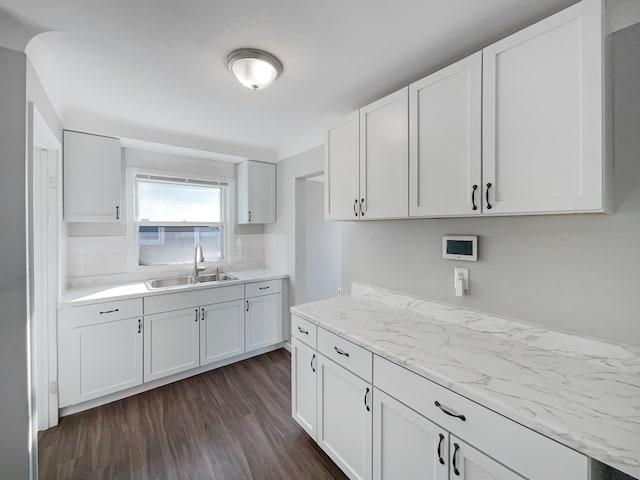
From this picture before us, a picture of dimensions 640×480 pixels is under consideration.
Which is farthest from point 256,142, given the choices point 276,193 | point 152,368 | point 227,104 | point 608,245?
point 608,245

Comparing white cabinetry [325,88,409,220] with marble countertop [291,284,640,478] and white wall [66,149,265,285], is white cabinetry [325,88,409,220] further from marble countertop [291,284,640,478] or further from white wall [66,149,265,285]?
white wall [66,149,265,285]

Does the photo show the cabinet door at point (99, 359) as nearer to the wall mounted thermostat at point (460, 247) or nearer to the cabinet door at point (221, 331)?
the cabinet door at point (221, 331)

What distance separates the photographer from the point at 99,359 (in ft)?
7.42

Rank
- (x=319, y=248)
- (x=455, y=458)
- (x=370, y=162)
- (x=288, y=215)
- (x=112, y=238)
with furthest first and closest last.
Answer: (x=319, y=248)
(x=288, y=215)
(x=112, y=238)
(x=370, y=162)
(x=455, y=458)

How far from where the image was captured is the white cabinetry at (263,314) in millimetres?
3080

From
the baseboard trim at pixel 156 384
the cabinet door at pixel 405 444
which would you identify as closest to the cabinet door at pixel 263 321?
the baseboard trim at pixel 156 384

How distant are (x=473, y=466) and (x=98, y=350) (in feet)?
8.72

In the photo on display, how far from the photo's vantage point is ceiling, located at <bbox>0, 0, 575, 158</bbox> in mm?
1202

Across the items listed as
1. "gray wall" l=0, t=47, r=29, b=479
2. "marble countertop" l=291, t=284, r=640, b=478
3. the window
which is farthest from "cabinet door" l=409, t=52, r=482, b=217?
the window

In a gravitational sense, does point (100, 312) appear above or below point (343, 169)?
below

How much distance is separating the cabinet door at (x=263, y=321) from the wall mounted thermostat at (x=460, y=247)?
2.11 m

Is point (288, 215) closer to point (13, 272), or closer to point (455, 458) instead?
point (13, 272)

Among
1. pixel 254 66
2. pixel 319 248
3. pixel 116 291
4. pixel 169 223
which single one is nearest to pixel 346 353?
pixel 254 66

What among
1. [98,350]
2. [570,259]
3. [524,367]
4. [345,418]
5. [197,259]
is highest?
[570,259]
